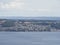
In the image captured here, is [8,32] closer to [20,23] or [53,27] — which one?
[20,23]

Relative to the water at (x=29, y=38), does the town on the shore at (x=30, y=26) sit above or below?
above

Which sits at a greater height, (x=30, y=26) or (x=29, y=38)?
(x=30, y=26)

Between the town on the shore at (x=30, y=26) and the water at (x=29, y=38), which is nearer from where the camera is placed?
Result: the town on the shore at (x=30, y=26)

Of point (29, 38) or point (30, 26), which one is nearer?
point (30, 26)

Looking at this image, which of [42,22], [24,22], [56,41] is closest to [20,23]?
[24,22]
